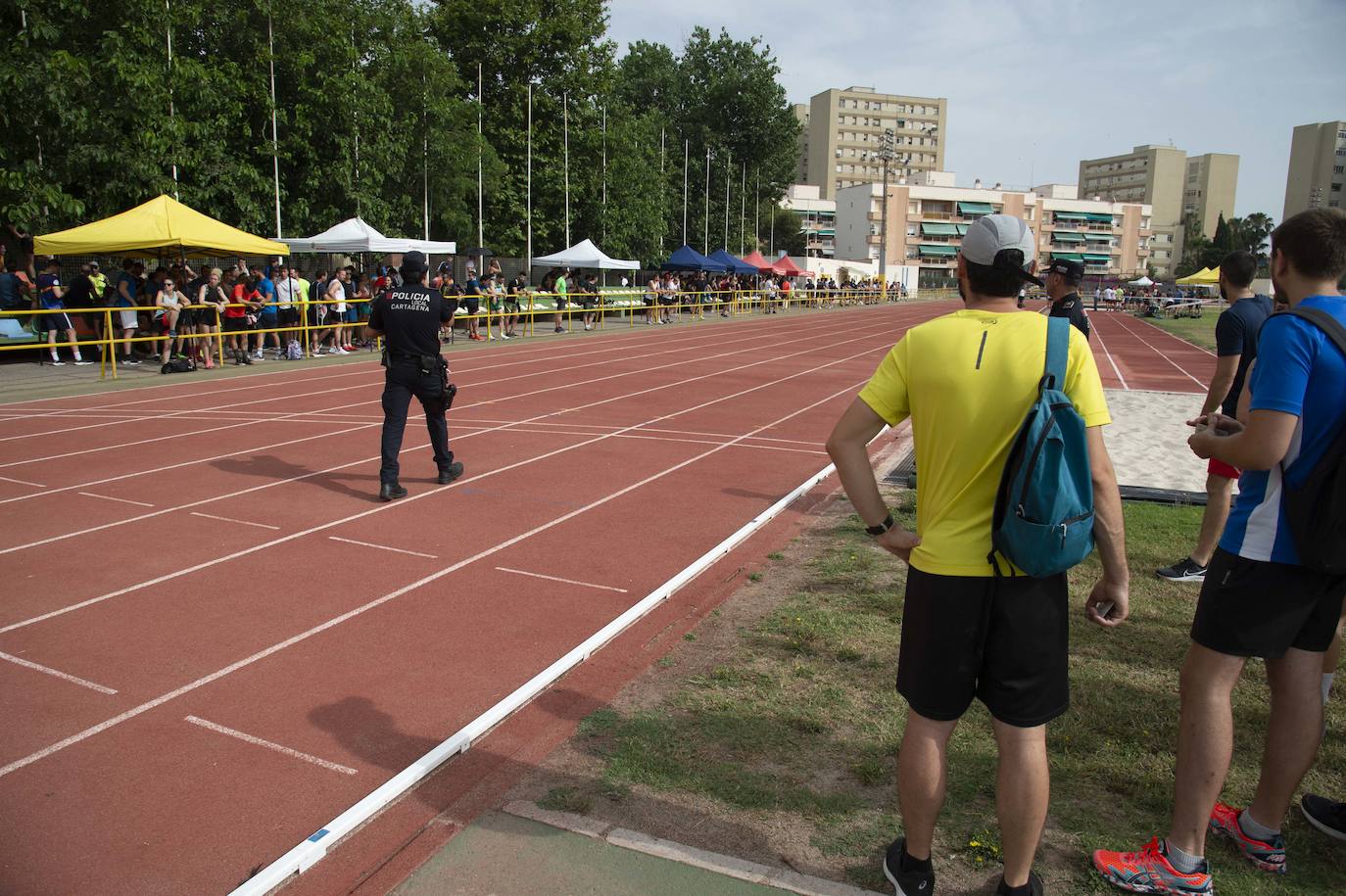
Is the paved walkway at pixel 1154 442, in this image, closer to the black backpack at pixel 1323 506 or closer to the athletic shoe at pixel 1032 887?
the black backpack at pixel 1323 506

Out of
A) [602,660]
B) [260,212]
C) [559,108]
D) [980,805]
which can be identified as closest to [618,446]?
[602,660]

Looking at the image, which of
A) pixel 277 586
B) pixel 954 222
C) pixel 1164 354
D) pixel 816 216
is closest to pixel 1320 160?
pixel 954 222

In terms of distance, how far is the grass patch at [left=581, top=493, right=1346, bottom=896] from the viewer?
3049mm

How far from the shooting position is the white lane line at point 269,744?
366cm

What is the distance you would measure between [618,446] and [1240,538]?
25.3 feet

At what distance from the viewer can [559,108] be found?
43.2 metres

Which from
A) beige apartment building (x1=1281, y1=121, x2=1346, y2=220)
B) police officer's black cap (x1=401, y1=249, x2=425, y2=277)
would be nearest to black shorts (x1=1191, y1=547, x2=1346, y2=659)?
police officer's black cap (x1=401, y1=249, x2=425, y2=277)

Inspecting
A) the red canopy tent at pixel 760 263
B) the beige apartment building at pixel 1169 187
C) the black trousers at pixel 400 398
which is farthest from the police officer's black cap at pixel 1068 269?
the beige apartment building at pixel 1169 187

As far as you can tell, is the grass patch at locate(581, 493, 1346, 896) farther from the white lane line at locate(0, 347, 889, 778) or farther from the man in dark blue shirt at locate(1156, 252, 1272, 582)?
the white lane line at locate(0, 347, 889, 778)

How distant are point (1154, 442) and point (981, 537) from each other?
8.90 metres

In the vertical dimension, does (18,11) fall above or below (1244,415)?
above

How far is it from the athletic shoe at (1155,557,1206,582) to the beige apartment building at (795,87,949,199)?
136 metres

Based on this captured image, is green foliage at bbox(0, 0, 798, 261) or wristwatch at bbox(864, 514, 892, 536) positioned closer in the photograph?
wristwatch at bbox(864, 514, 892, 536)

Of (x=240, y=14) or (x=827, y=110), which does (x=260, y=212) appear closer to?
(x=240, y=14)
